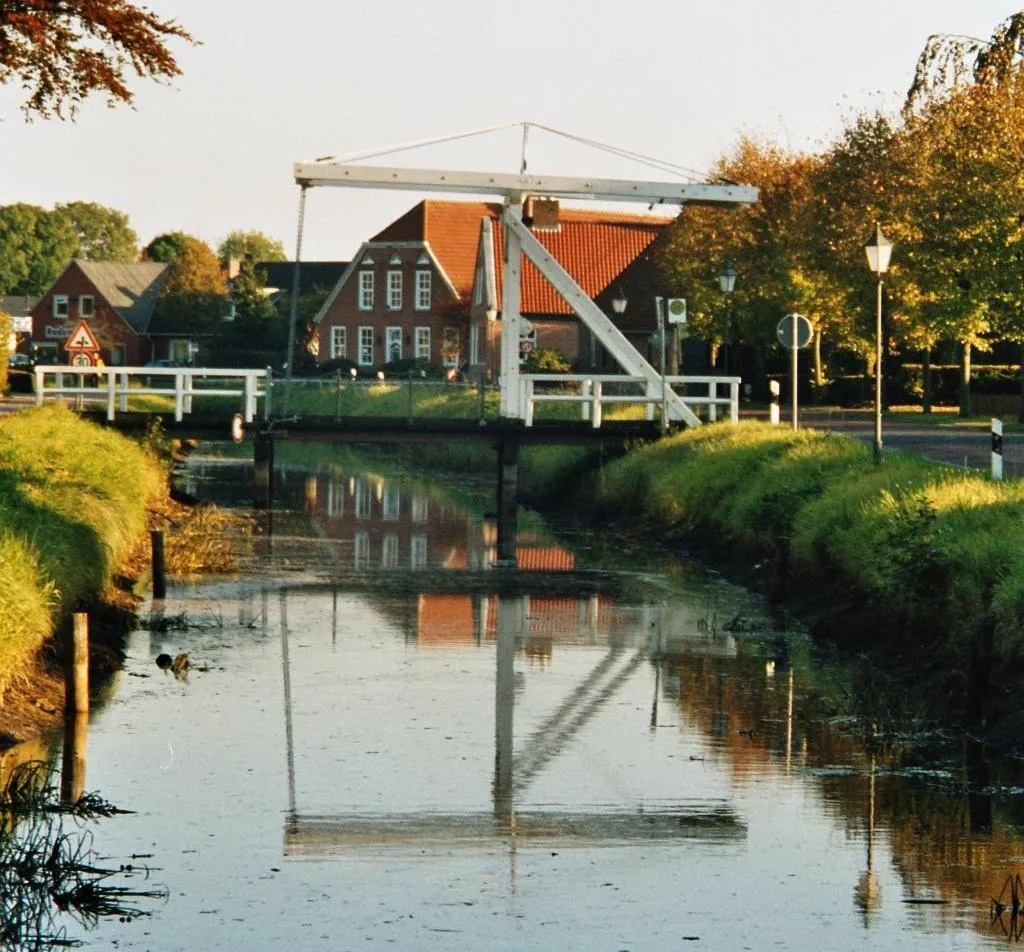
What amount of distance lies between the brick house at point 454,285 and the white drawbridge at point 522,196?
40.3 metres

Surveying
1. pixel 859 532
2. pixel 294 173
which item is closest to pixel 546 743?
pixel 859 532

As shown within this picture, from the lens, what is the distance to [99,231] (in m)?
187

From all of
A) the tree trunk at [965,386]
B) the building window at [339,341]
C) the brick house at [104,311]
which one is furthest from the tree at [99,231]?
the tree trunk at [965,386]

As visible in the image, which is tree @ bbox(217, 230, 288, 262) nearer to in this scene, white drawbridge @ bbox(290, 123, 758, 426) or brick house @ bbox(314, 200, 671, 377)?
brick house @ bbox(314, 200, 671, 377)

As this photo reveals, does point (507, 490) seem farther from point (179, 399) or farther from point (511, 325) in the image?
point (179, 399)

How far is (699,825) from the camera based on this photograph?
473 inches

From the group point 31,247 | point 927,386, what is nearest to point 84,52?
point 927,386

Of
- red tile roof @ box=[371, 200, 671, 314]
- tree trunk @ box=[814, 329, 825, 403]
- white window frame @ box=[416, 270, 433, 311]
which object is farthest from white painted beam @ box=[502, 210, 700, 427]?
white window frame @ box=[416, 270, 433, 311]

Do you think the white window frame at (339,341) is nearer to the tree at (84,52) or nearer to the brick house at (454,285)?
the brick house at (454,285)

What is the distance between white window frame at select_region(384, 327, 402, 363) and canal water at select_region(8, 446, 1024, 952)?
242ft

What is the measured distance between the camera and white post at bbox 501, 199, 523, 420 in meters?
34.7

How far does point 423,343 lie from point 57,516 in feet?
247

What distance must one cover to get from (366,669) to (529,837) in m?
6.75

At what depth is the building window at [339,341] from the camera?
9750 centimetres
